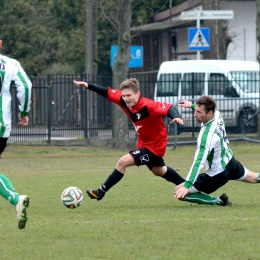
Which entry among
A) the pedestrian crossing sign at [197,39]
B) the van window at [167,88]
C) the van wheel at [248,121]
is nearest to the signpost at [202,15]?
the pedestrian crossing sign at [197,39]

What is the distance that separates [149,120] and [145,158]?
46 centimetres

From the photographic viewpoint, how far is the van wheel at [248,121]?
22.6 metres

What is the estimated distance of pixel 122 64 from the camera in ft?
70.9

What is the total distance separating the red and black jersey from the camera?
30.8 ft

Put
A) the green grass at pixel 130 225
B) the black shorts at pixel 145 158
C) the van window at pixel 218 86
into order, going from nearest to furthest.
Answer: the green grass at pixel 130 225 → the black shorts at pixel 145 158 → the van window at pixel 218 86

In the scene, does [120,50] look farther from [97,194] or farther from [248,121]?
[97,194]

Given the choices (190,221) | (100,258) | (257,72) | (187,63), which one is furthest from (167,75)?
(100,258)

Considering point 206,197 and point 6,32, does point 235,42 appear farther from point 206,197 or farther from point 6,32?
point 206,197

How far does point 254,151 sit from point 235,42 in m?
17.4

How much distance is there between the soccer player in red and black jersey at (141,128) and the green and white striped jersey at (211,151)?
53 centimetres

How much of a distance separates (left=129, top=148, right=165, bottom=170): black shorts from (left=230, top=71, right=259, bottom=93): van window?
1387 cm

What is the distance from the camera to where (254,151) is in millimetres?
19953

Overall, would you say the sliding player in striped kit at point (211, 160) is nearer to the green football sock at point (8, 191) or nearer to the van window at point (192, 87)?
the green football sock at point (8, 191)

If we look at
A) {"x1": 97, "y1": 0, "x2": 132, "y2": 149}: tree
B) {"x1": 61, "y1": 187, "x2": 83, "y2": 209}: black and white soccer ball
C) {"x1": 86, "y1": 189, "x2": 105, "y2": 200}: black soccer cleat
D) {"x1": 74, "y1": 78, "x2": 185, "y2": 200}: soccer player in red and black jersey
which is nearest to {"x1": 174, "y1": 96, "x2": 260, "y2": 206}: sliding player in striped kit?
{"x1": 74, "y1": 78, "x2": 185, "y2": 200}: soccer player in red and black jersey
